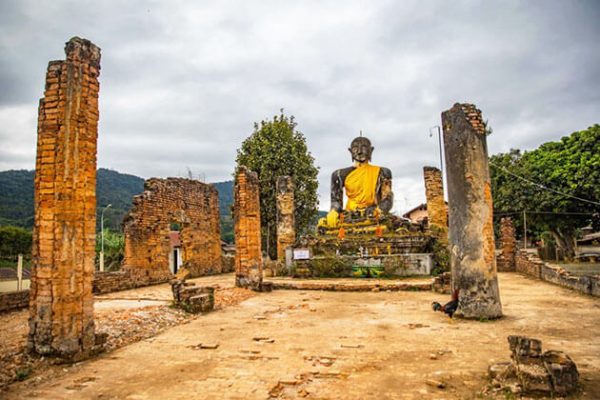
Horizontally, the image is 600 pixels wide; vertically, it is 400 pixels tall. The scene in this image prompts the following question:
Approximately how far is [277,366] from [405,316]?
3.66 m

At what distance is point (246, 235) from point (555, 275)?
8.70 m

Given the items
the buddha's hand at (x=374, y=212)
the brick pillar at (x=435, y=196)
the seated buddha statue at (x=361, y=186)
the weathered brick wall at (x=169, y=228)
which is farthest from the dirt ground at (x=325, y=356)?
the brick pillar at (x=435, y=196)

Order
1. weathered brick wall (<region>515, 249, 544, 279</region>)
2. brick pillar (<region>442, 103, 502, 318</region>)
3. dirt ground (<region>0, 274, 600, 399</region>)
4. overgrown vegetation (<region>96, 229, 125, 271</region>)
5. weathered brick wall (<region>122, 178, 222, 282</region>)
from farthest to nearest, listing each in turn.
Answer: overgrown vegetation (<region>96, 229, 125, 271</region>) → weathered brick wall (<region>122, 178, 222, 282</region>) → weathered brick wall (<region>515, 249, 544, 279</region>) → brick pillar (<region>442, 103, 502, 318</region>) → dirt ground (<region>0, 274, 600, 399</region>)

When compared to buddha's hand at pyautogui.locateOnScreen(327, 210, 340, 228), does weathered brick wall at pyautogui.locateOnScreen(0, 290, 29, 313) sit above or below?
below

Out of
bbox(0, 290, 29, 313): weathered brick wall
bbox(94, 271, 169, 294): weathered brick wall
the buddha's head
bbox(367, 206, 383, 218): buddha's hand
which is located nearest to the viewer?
bbox(0, 290, 29, 313): weathered brick wall

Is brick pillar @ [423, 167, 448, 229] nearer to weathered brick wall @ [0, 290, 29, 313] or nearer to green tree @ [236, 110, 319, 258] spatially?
green tree @ [236, 110, 319, 258]

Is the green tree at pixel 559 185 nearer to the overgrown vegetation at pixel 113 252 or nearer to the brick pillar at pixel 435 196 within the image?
the brick pillar at pixel 435 196

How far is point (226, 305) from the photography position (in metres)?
9.73

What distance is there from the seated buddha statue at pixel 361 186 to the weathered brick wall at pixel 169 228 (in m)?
5.10

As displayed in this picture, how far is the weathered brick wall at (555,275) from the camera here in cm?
970

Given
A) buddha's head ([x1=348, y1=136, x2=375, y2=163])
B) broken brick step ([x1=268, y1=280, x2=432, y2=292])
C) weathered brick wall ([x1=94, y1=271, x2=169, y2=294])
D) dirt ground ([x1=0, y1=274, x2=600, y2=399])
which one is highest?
buddha's head ([x1=348, y1=136, x2=375, y2=163])

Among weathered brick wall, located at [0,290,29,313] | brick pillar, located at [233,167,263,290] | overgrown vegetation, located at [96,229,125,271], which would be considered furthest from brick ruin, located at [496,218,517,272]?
overgrown vegetation, located at [96,229,125,271]

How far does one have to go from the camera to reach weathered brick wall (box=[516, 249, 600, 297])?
31.8ft

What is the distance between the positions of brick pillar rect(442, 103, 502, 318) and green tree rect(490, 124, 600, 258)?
47.7 ft
